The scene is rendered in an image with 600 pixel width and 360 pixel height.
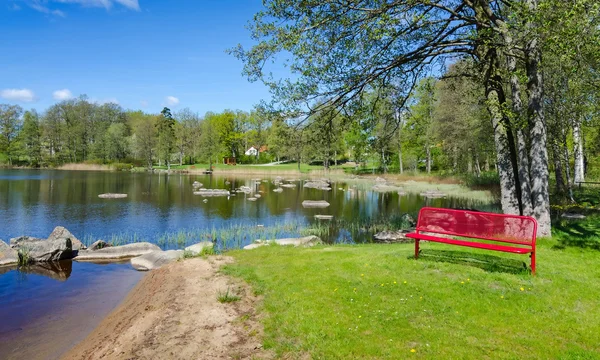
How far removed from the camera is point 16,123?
308 feet

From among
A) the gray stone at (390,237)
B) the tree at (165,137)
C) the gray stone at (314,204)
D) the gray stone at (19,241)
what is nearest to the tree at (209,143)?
the tree at (165,137)

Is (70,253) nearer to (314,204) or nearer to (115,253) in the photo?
(115,253)

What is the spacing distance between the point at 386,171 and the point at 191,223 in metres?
Result: 54.2

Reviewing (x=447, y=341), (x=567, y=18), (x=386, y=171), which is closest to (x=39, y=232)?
(x=447, y=341)

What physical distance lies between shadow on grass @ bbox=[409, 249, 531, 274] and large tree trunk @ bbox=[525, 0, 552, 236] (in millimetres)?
3004

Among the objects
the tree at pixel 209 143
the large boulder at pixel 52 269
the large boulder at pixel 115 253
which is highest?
the tree at pixel 209 143

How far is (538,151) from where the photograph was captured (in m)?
11.0

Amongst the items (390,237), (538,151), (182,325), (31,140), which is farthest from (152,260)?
(31,140)

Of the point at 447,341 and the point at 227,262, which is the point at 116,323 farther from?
the point at 447,341

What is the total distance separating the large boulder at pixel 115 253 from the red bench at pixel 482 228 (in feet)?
38.2

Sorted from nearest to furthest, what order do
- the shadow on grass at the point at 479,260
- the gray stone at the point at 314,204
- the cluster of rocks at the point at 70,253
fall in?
the shadow on grass at the point at 479,260
the cluster of rocks at the point at 70,253
the gray stone at the point at 314,204

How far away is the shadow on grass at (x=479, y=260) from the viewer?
802 centimetres

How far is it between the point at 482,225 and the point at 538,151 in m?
4.28

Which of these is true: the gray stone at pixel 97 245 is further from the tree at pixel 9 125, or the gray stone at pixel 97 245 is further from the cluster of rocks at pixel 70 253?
the tree at pixel 9 125
